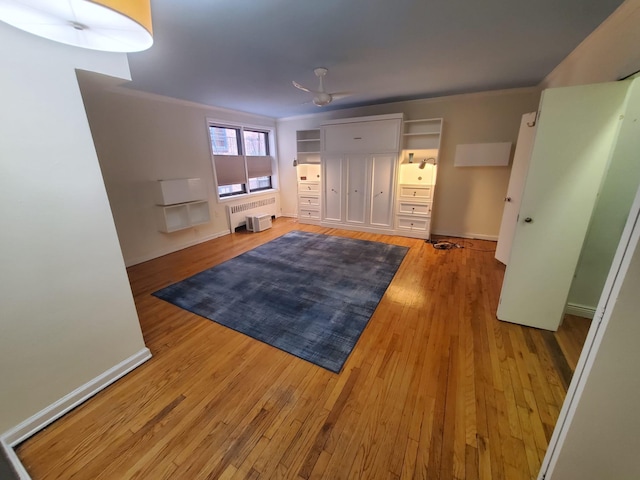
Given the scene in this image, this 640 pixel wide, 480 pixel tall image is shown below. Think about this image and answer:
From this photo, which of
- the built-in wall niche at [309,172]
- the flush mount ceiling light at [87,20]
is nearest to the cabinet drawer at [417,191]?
the built-in wall niche at [309,172]

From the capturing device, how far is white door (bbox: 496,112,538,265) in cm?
320

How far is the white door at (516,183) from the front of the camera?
10.5ft

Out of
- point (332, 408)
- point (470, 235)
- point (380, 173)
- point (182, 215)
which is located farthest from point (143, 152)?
point (470, 235)

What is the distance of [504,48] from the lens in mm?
2426

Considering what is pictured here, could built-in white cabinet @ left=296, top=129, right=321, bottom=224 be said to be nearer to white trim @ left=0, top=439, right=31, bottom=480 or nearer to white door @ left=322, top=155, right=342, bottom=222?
white door @ left=322, top=155, right=342, bottom=222

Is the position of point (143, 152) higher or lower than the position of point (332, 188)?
higher

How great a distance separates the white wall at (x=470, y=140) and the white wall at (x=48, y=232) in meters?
4.59

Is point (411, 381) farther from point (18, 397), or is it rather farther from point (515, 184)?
point (515, 184)

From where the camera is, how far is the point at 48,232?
144 cm

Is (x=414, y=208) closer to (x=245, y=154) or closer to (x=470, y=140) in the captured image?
(x=470, y=140)

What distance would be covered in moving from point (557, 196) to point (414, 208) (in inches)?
111

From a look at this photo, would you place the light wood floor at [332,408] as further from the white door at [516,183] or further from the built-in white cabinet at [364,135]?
the built-in white cabinet at [364,135]

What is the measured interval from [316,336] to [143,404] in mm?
1302

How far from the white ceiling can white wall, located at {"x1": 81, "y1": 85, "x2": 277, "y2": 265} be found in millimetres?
414
